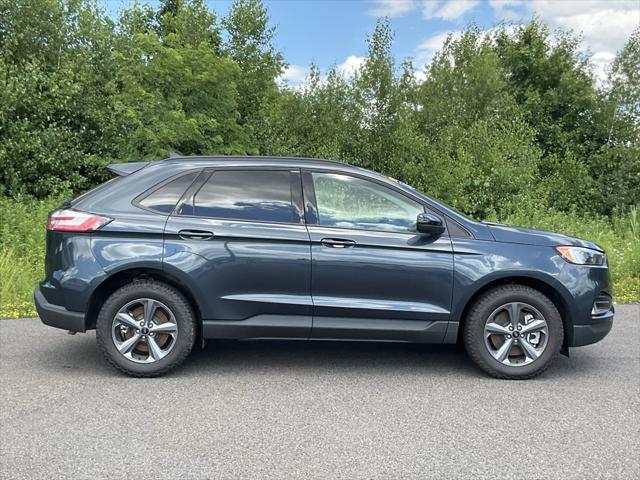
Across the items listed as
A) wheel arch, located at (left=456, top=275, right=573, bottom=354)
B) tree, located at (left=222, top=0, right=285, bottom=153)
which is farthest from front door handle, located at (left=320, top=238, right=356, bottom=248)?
tree, located at (left=222, top=0, right=285, bottom=153)

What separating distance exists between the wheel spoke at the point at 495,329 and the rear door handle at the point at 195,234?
2.28 m

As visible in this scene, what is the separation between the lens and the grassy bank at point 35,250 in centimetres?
739

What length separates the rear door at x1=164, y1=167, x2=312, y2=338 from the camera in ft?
14.3

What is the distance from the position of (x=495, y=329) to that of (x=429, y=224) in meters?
0.98

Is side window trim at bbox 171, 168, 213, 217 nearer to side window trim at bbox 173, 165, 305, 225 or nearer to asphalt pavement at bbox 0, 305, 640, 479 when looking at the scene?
side window trim at bbox 173, 165, 305, 225

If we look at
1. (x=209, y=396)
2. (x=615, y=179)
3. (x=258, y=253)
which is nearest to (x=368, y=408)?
(x=209, y=396)

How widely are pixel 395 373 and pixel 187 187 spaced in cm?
227

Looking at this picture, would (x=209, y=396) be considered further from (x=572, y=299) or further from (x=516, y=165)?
(x=516, y=165)

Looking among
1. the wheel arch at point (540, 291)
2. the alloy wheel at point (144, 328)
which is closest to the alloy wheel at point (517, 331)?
the wheel arch at point (540, 291)

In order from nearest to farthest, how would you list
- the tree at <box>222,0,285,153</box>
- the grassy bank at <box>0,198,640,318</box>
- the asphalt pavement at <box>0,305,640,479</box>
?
the asphalt pavement at <box>0,305,640,479</box>, the grassy bank at <box>0,198,640,318</box>, the tree at <box>222,0,285,153</box>

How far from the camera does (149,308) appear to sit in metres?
4.39

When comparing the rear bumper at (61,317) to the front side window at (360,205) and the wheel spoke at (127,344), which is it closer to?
the wheel spoke at (127,344)

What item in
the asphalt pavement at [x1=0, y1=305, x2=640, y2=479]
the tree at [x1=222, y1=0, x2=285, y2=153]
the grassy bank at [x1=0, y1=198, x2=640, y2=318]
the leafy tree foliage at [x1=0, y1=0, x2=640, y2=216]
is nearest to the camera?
the asphalt pavement at [x1=0, y1=305, x2=640, y2=479]

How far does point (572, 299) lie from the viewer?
443 centimetres
